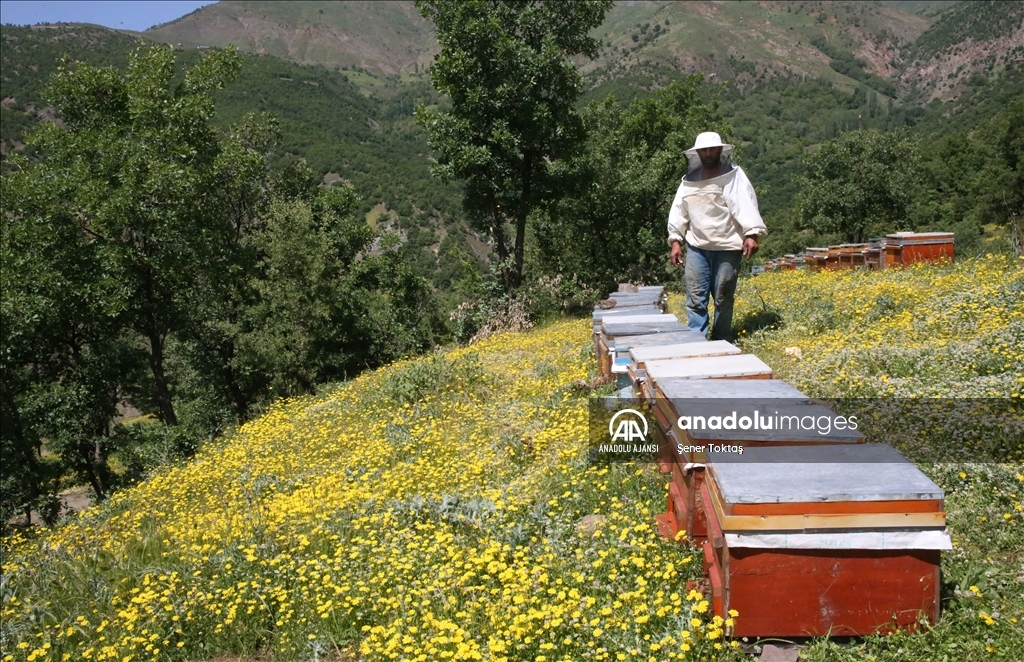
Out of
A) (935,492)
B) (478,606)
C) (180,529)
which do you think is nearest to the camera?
(935,492)

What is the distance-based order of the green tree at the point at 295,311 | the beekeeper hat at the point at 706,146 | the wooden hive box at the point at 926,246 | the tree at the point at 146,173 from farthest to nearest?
the green tree at the point at 295,311, the tree at the point at 146,173, the wooden hive box at the point at 926,246, the beekeeper hat at the point at 706,146

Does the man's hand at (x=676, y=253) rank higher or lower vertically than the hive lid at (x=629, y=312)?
higher

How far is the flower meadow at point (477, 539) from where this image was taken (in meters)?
3.45

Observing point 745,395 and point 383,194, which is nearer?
point 745,395

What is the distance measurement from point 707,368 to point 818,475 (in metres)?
1.68

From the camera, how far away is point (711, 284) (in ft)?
25.6

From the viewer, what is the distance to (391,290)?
23875 mm

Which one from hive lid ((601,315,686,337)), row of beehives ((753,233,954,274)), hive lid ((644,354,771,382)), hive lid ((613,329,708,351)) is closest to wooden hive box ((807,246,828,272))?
row of beehives ((753,233,954,274))

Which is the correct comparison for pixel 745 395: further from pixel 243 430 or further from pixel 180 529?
pixel 243 430

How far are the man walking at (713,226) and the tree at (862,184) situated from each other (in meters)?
39.9

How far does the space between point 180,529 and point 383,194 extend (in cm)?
9565

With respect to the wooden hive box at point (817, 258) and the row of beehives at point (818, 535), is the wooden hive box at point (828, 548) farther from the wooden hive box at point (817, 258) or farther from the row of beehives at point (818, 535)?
the wooden hive box at point (817, 258)

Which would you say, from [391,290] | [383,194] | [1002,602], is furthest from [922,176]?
[1002,602]

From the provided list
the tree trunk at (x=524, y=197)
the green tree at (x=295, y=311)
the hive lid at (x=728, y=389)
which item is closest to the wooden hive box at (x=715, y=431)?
the hive lid at (x=728, y=389)
